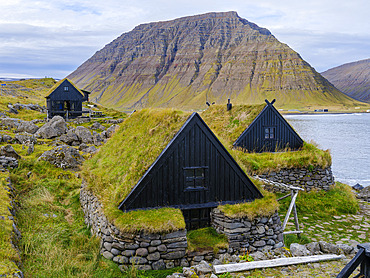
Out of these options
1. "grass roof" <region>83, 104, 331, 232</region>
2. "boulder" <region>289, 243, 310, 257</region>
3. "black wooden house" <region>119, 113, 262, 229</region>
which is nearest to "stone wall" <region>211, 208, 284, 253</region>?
"grass roof" <region>83, 104, 331, 232</region>

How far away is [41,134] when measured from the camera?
102 feet

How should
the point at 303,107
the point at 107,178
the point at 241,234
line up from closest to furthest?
1. the point at 241,234
2. the point at 107,178
3. the point at 303,107

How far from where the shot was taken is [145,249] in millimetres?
9398

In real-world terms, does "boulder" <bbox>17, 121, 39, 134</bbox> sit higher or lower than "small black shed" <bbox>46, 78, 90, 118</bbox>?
lower

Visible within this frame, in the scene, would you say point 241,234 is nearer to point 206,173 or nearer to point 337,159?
point 206,173

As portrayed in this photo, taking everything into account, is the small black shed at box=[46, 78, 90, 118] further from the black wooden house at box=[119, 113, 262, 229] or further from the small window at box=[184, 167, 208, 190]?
the small window at box=[184, 167, 208, 190]

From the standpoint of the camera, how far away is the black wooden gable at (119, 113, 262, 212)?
10727 millimetres

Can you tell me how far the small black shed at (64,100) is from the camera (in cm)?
4916

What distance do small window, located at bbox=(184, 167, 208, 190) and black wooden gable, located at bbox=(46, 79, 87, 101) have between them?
44572mm

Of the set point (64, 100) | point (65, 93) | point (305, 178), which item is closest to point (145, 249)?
point (305, 178)

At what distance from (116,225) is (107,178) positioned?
3.48 metres

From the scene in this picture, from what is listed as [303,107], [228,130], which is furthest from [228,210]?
[303,107]

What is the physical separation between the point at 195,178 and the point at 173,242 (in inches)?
103

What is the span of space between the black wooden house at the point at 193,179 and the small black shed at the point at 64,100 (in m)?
42.3
